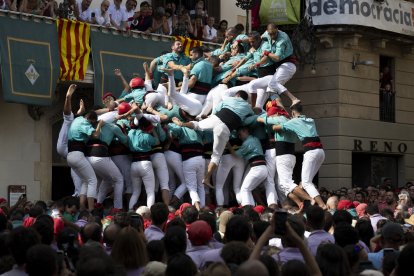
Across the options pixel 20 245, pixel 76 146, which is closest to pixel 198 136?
pixel 76 146

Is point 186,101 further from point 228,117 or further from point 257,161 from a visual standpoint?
point 257,161

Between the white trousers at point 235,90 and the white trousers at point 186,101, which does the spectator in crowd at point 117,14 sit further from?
the white trousers at point 235,90

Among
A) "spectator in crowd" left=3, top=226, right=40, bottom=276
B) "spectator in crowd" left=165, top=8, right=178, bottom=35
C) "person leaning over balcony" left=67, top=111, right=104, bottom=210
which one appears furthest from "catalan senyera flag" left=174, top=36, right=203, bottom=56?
"spectator in crowd" left=3, top=226, right=40, bottom=276

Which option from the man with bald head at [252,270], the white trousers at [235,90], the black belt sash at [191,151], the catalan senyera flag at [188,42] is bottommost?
the man with bald head at [252,270]

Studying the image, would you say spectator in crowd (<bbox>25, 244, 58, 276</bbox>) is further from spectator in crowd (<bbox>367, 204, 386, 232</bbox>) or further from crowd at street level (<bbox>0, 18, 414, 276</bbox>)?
crowd at street level (<bbox>0, 18, 414, 276</bbox>)

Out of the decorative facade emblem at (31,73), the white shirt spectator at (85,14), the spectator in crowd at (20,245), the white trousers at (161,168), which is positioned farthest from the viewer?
the white shirt spectator at (85,14)

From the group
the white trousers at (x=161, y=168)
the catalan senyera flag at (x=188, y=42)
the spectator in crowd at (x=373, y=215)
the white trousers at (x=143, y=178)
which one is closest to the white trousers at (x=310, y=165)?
the white trousers at (x=161, y=168)

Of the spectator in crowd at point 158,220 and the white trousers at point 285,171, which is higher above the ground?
the white trousers at point 285,171

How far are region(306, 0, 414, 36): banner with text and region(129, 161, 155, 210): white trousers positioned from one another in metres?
10.1

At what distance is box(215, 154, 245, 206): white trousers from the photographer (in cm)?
1788

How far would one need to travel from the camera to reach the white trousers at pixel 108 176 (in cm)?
1748

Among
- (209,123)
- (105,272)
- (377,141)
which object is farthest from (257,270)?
(377,141)

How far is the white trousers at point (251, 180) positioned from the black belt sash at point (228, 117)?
2.68 feet

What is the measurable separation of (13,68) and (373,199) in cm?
718
